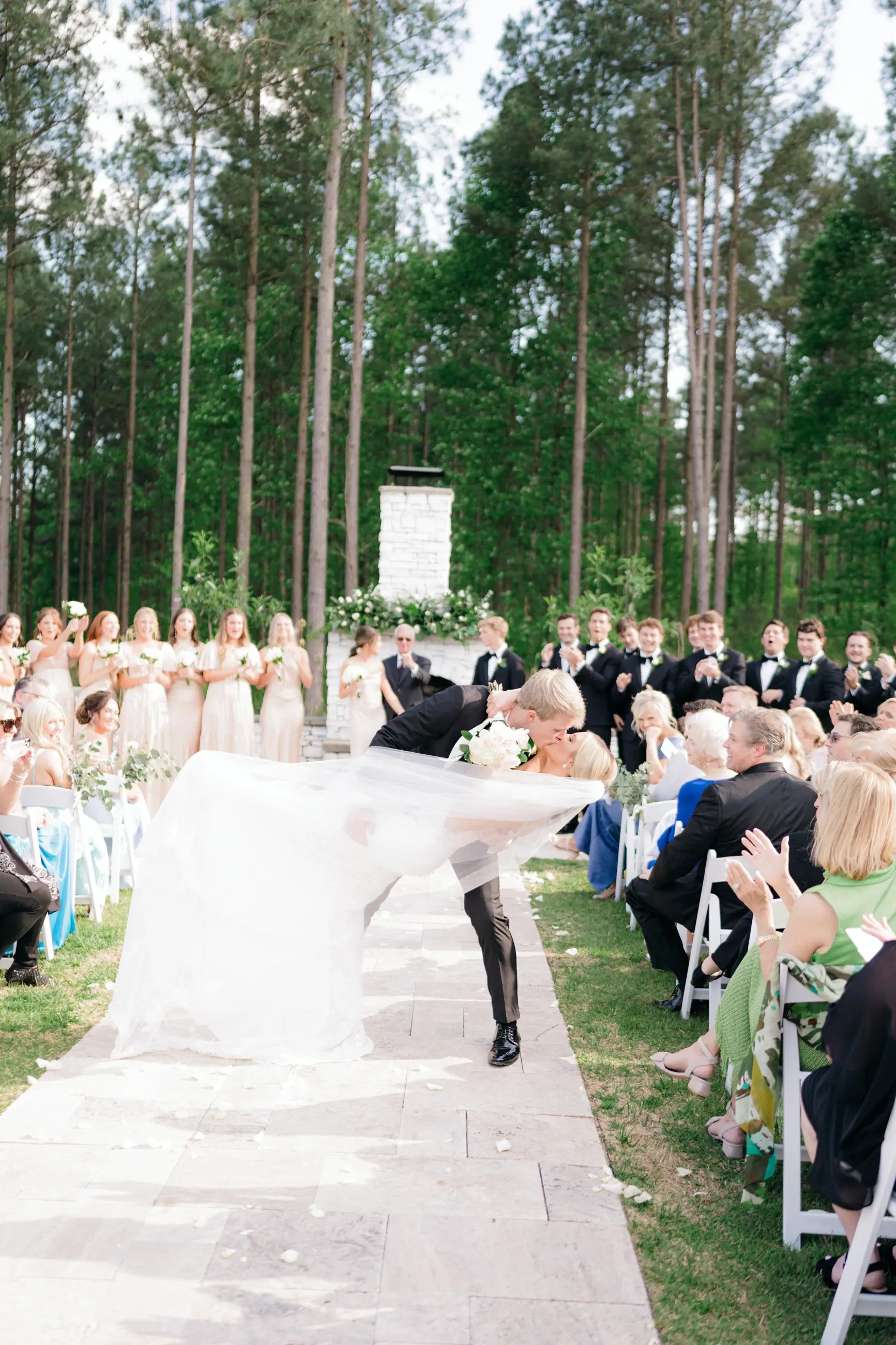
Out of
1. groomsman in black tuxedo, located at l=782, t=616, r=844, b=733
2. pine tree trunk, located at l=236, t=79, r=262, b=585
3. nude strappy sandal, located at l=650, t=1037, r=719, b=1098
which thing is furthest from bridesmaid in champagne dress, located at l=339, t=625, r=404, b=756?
pine tree trunk, located at l=236, t=79, r=262, b=585

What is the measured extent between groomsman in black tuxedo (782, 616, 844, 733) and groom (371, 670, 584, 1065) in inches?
209

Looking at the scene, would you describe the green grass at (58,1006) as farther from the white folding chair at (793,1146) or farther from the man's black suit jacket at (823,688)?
the man's black suit jacket at (823,688)

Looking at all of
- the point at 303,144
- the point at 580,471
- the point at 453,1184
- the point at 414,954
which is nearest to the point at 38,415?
the point at 303,144

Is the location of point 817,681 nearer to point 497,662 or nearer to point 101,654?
point 497,662

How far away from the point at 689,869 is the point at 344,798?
151 cm

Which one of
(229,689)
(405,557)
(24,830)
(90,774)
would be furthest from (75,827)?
(405,557)

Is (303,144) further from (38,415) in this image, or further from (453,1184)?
(453,1184)

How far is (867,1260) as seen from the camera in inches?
97.6

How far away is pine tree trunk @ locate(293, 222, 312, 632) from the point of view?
23.2 m

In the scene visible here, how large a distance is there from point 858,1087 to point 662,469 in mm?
26597

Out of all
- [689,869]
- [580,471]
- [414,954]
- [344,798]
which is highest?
[580,471]

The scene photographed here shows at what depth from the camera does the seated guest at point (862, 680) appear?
30.7 ft

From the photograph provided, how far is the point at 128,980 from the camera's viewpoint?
445 centimetres

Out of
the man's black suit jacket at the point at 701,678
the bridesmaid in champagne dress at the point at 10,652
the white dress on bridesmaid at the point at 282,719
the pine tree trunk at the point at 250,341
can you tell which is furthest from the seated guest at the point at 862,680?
the pine tree trunk at the point at 250,341
